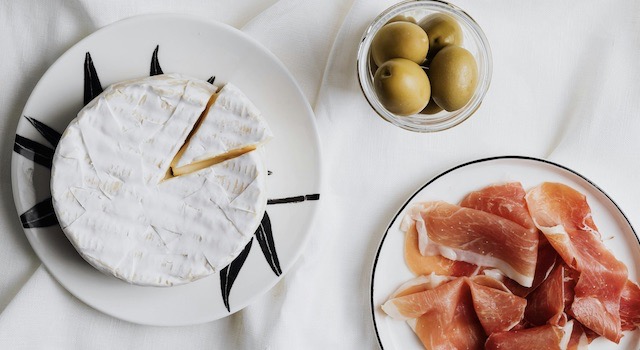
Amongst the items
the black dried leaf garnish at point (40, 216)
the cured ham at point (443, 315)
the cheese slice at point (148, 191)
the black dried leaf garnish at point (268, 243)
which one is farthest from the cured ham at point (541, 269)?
the black dried leaf garnish at point (40, 216)

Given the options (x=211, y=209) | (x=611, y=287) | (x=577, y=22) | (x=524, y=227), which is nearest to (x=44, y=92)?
(x=211, y=209)

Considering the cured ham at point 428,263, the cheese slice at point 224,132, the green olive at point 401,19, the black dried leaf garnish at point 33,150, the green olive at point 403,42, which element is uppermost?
the green olive at point 401,19

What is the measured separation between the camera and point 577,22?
5.02 feet

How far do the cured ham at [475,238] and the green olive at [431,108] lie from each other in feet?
0.78

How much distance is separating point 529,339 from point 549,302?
10cm

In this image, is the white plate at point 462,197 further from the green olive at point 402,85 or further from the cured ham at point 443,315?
the green olive at point 402,85

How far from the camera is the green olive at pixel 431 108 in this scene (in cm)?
134

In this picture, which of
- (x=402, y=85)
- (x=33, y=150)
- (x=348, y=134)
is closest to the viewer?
(x=402, y=85)

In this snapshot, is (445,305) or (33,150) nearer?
(33,150)

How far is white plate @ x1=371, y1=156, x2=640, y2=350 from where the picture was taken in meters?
1.49

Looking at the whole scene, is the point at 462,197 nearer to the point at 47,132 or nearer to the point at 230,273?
the point at 230,273

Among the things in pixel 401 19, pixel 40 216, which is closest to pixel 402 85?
pixel 401 19

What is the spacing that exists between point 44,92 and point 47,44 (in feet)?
0.44

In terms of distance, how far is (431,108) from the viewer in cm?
136
